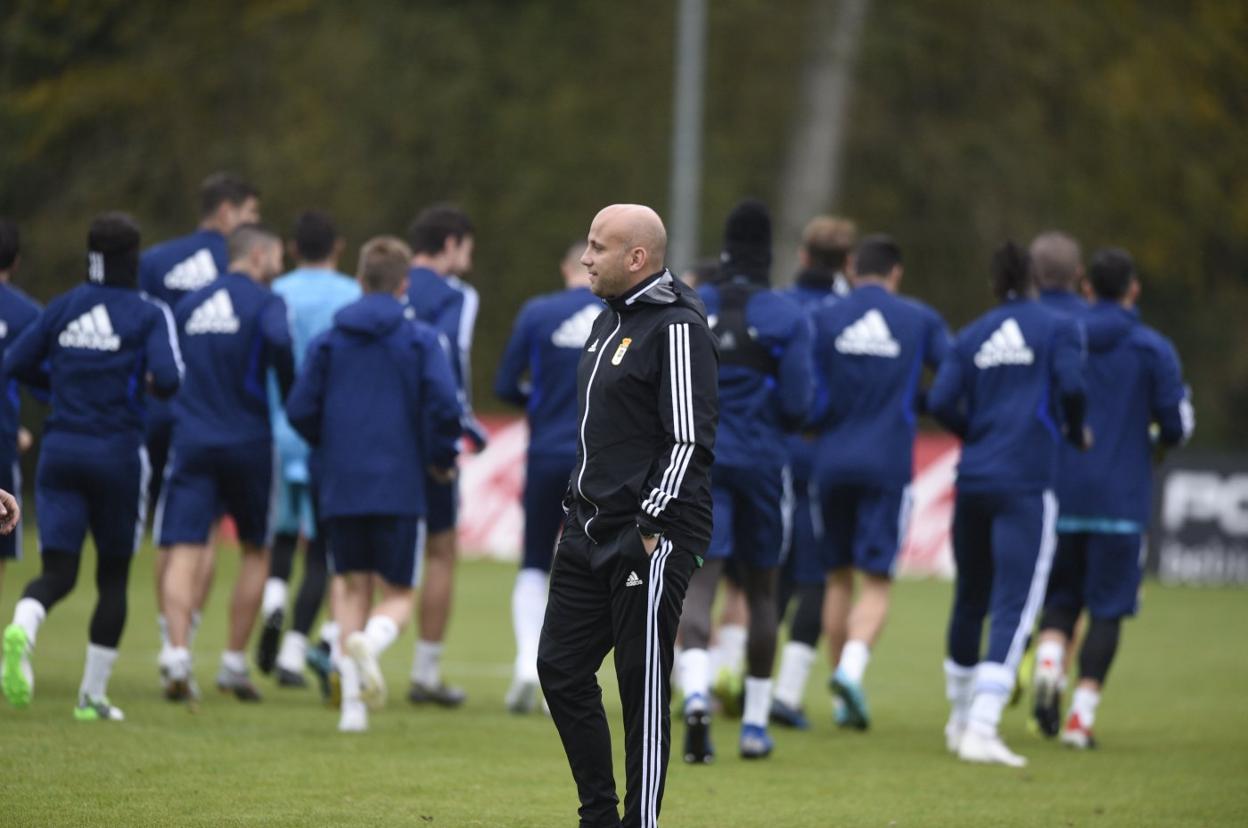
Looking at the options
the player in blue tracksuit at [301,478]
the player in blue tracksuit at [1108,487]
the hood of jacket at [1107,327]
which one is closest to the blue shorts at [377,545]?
the player in blue tracksuit at [301,478]

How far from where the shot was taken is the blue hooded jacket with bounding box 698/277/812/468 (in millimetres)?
10266

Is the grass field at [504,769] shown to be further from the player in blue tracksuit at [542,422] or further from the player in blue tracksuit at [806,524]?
the player in blue tracksuit at [542,422]

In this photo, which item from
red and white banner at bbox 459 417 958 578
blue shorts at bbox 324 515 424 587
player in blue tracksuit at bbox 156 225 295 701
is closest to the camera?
blue shorts at bbox 324 515 424 587

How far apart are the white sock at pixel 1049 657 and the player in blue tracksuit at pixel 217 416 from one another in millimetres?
4454

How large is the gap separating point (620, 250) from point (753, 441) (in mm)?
3269

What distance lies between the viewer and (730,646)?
39.5ft

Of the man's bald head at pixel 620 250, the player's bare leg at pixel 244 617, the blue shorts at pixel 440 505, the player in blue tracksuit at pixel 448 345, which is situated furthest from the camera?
the player in blue tracksuit at pixel 448 345

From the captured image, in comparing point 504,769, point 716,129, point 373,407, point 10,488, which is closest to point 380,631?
point 373,407

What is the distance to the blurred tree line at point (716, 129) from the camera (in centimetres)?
2830

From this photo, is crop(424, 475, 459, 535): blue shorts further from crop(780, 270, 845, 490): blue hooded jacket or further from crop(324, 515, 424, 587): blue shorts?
crop(780, 270, 845, 490): blue hooded jacket

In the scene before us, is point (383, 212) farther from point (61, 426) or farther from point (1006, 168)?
point (61, 426)

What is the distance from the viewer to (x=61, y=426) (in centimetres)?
1020

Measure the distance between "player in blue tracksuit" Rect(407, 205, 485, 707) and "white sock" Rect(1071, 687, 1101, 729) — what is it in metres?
3.56

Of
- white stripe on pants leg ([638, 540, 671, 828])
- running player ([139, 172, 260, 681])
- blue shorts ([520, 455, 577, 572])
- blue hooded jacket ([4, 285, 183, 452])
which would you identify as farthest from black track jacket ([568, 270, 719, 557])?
running player ([139, 172, 260, 681])
